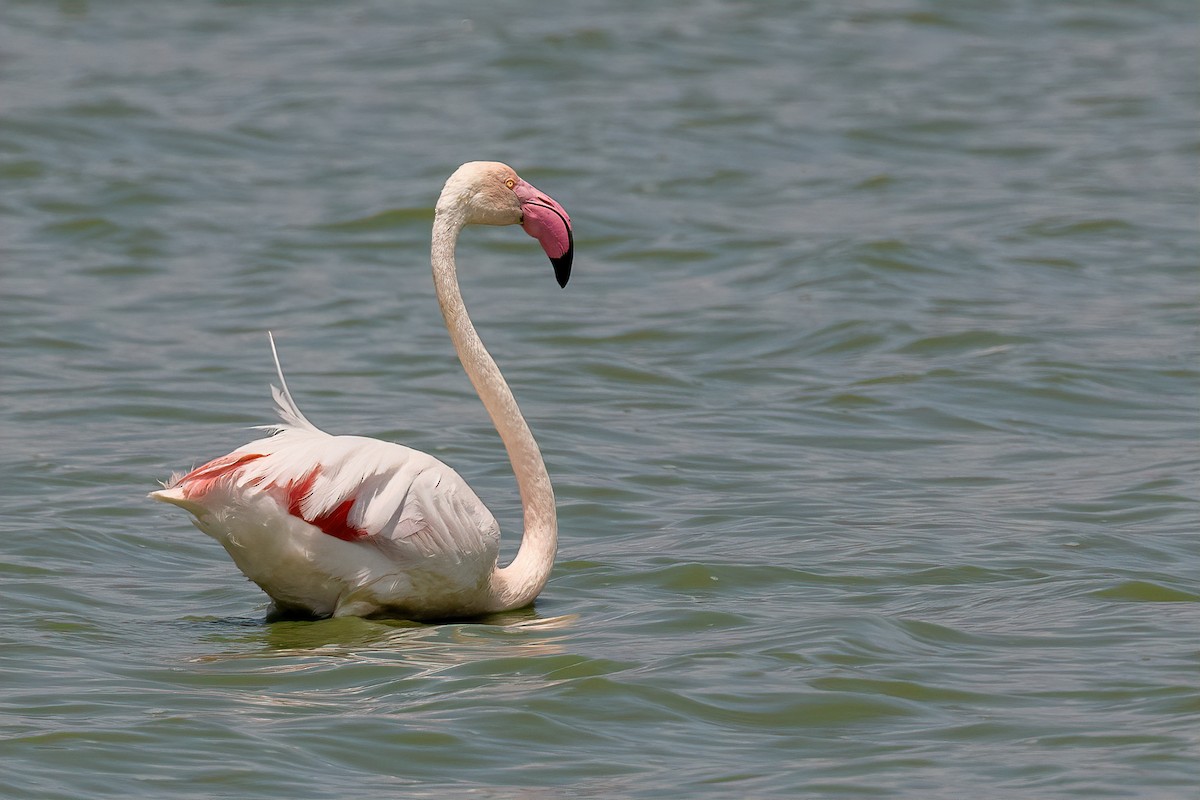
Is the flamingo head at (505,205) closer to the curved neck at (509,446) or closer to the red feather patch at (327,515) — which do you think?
the curved neck at (509,446)

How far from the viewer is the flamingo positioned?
247 inches

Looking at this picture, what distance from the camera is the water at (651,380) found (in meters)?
5.70

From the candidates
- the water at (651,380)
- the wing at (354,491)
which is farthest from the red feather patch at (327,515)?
the water at (651,380)

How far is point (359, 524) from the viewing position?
6371mm

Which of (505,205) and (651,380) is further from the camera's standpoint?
(651,380)

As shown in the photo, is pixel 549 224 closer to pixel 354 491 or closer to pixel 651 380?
pixel 354 491

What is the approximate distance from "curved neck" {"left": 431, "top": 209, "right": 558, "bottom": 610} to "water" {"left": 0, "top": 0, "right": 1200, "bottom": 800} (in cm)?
15

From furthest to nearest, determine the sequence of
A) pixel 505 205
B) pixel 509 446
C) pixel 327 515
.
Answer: pixel 509 446 < pixel 505 205 < pixel 327 515

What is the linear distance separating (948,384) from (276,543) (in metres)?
5.46

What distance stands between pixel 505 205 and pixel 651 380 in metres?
4.02

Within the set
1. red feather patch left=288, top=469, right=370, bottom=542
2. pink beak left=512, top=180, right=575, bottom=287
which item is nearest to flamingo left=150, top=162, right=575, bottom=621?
red feather patch left=288, top=469, right=370, bottom=542

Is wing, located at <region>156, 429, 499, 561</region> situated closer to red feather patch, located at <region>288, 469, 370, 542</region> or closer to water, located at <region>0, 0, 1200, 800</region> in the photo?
red feather patch, located at <region>288, 469, 370, 542</region>

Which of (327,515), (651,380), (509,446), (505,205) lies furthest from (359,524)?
(651,380)

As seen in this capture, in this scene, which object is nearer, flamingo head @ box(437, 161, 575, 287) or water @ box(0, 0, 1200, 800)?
water @ box(0, 0, 1200, 800)
